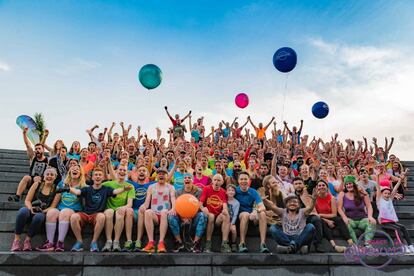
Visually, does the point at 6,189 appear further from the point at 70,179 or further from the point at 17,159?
the point at 17,159

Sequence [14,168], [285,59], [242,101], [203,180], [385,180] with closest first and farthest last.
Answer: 1. [203,180]
2. [385,180]
3. [14,168]
4. [285,59]
5. [242,101]

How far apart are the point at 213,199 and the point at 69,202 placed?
89.6 inches

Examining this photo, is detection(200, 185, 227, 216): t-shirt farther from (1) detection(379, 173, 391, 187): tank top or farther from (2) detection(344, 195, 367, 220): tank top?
(1) detection(379, 173, 391, 187): tank top

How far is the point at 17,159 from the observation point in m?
10.1

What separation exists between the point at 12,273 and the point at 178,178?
3362mm

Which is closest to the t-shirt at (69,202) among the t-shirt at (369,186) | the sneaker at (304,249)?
the sneaker at (304,249)

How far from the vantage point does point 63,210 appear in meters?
5.27

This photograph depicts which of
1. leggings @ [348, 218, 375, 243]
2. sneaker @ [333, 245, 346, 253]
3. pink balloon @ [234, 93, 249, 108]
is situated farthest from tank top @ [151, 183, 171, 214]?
pink balloon @ [234, 93, 249, 108]

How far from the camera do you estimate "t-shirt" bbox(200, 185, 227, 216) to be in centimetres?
572

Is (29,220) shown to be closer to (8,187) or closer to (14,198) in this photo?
(14,198)

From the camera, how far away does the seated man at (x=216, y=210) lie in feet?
17.8

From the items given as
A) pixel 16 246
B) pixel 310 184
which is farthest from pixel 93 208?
pixel 310 184

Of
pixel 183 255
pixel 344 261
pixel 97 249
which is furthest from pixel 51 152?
pixel 344 261

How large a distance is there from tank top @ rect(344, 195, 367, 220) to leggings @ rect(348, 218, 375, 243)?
0.36ft
